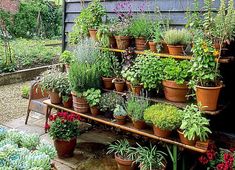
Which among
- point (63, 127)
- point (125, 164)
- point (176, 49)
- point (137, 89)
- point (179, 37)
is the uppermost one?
point (179, 37)

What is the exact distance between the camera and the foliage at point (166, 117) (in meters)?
2.58

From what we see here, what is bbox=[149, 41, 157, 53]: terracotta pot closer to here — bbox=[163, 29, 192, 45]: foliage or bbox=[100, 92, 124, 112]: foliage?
bbox=[163, 29, 192, 45]: foliage

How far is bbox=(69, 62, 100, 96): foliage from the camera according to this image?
3.19m

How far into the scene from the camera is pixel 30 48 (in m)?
7.82

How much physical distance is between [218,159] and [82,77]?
1710 millimetres

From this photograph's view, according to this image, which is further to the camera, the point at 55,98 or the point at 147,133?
the point at 55,98

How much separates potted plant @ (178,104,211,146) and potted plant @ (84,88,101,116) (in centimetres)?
105

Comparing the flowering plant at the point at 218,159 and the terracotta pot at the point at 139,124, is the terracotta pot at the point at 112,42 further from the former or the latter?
the flowering plant at the point at 218,159

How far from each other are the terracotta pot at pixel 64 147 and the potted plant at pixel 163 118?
1046 millimetres

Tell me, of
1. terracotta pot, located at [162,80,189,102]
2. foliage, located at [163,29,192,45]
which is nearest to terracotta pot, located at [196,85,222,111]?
terracotta pot, located at [162,80,189,102]

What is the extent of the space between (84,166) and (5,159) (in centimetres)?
155

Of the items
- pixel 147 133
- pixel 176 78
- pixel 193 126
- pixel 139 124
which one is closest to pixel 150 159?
pixel 147 133

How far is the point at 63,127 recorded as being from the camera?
3215 millimetres

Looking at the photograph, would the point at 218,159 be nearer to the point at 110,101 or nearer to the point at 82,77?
the point at 110,101
